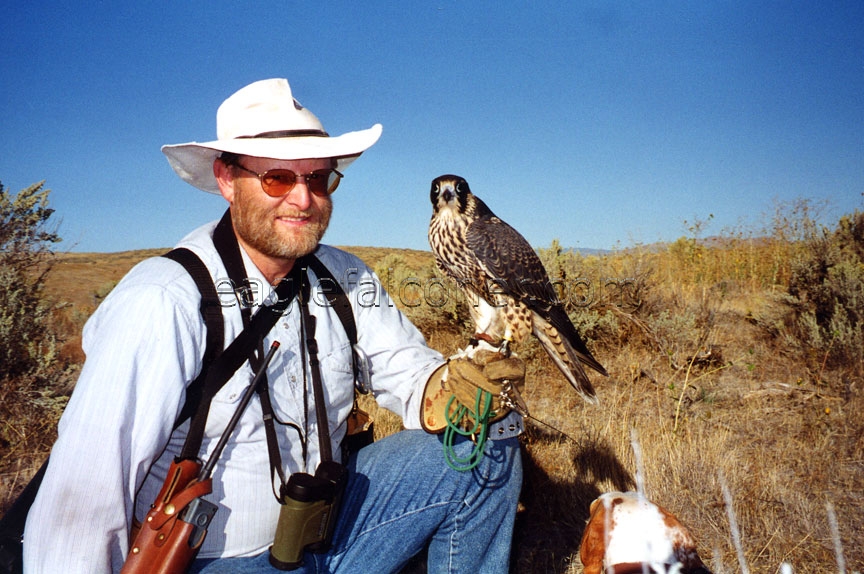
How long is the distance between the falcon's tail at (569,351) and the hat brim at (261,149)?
1711mm

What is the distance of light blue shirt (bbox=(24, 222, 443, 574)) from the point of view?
5.02 feet

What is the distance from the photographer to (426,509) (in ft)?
7.46

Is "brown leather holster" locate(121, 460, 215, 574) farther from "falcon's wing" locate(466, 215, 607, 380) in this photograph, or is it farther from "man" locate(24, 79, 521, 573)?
"falcon's wing" locate(466, 215, 607, 380)

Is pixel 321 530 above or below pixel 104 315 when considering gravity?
below

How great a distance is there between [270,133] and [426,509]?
5.74 ft

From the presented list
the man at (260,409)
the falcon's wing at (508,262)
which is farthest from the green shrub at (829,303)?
the man at (260,409)

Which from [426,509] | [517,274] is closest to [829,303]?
[517,274]

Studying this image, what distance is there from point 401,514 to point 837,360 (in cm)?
508

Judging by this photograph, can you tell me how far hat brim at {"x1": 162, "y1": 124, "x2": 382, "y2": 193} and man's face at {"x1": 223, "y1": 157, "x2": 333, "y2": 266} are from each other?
0.29ft

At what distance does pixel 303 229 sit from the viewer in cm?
219

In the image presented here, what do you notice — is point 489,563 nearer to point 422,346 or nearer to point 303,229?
point 422,346

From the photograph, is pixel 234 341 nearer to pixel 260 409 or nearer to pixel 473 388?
pixel 260 409

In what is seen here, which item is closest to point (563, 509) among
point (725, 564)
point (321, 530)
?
point (725, 564)

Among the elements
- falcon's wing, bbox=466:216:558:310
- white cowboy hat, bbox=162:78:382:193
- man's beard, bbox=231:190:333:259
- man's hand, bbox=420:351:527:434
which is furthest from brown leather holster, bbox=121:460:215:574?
falcon's wing, bbox=466:216:558:310
